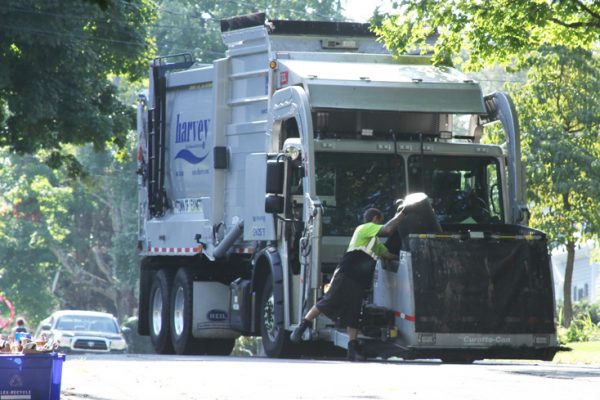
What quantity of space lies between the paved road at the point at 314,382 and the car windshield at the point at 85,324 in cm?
2038

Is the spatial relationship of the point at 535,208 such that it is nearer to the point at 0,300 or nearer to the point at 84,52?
the point at 84,52

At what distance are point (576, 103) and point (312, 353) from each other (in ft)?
49.5

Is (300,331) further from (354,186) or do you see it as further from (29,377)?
(29,377)

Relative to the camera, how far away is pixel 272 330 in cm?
1898

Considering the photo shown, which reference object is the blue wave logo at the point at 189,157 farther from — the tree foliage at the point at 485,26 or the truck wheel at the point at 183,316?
the tree foliage at the point at 485,26

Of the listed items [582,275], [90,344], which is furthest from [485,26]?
[582,275]

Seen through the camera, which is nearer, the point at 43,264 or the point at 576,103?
the point at 576,103

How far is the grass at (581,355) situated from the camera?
22064 millimetres

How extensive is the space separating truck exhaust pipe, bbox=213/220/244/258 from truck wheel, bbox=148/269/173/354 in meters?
2.28

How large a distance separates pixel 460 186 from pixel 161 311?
6309mm

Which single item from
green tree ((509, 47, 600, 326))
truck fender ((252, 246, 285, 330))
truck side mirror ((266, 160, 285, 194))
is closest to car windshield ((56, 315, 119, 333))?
Answer: green tree ((509, 47, 600, 326))

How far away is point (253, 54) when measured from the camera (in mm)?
20344

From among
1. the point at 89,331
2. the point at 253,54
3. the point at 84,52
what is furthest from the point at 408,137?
the point at 89,331

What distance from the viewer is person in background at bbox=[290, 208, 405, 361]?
16969 millimetres
